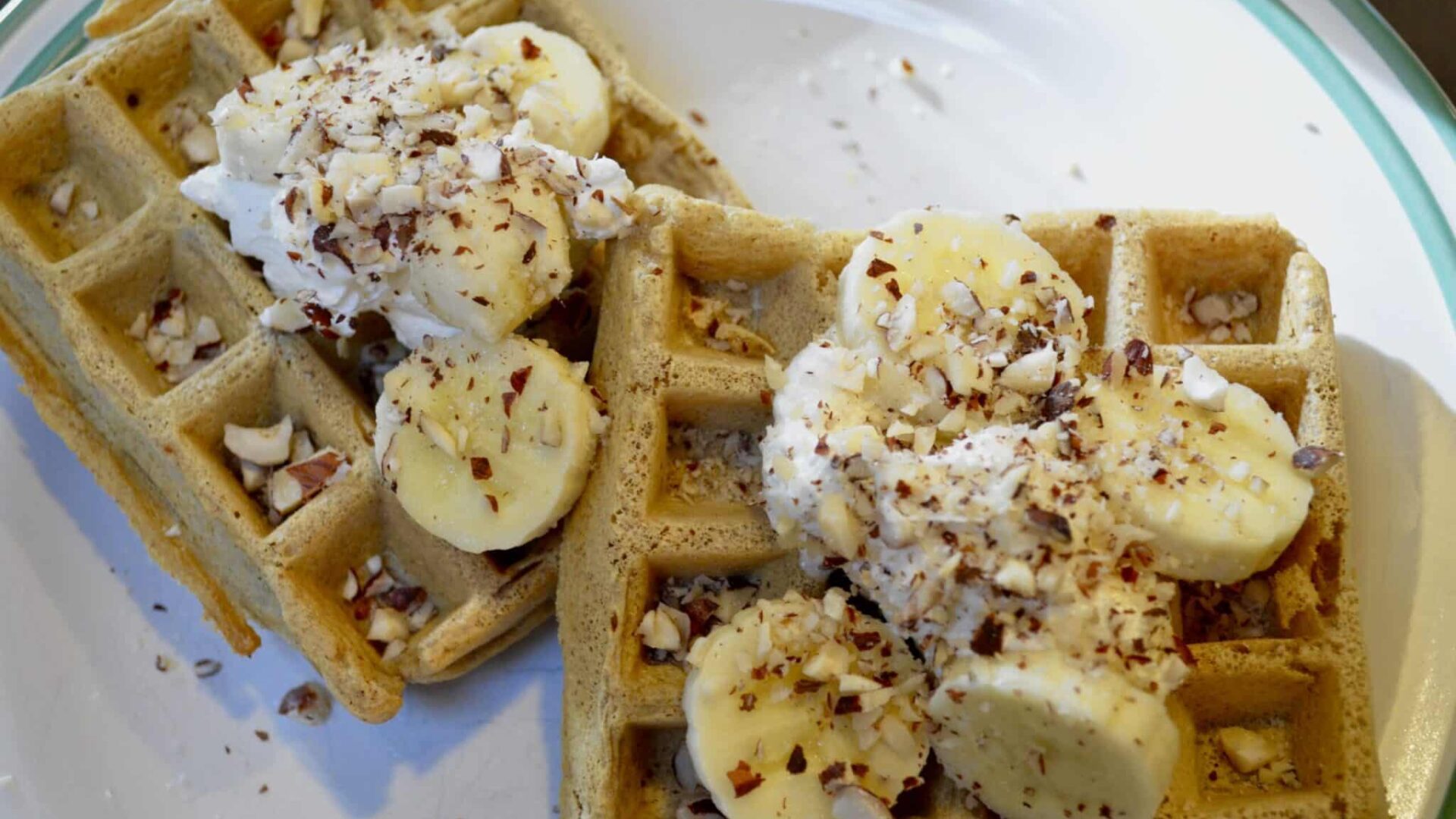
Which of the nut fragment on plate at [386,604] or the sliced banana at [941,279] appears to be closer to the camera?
the sliced banana at [941,279]

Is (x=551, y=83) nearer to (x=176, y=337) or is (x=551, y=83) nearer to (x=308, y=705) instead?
(x=176, y=337)

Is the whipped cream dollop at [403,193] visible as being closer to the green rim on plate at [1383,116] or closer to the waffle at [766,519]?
the waffle at [766,519]

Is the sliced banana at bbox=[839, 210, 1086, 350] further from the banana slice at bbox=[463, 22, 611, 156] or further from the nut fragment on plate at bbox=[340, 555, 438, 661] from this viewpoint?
the nut fragment on plate at bbox=[340, 555, 438, 661]

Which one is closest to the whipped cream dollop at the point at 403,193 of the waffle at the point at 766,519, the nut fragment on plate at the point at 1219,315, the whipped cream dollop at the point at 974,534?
the waffle at the point at 766,519

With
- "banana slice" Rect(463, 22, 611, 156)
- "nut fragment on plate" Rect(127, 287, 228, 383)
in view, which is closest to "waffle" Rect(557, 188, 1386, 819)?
"banana slice" Rect(463, 22, 611, 156)

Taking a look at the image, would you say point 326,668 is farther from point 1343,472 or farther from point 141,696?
point 1343,472

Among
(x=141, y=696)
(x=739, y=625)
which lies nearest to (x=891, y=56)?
(x=739, y=625)
